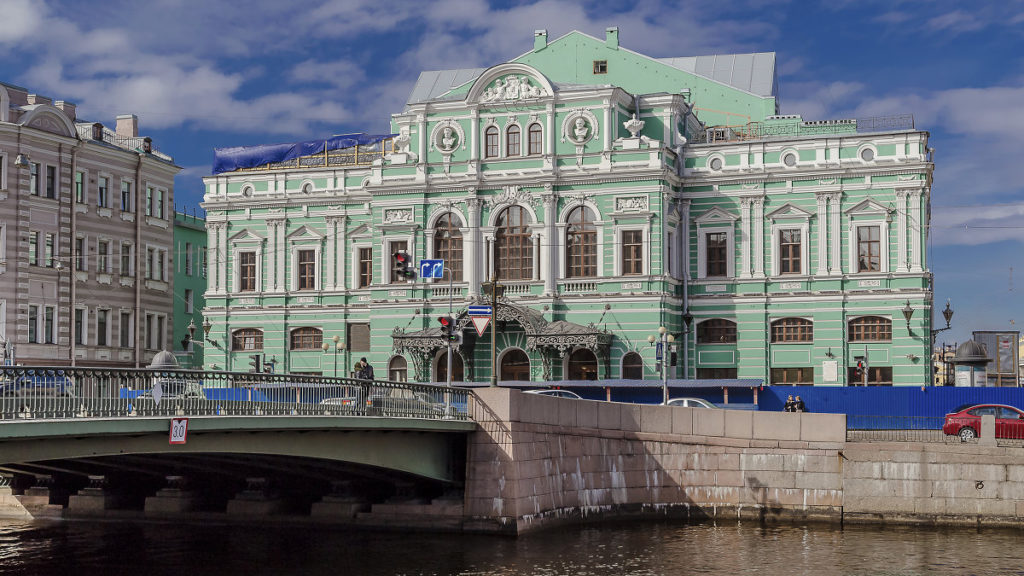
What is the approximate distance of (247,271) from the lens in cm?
6575

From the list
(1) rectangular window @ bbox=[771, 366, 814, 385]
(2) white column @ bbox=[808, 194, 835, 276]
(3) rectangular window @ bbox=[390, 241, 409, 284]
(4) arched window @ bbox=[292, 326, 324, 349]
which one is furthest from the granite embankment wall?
(4) arched window @ bbox=[292, 326, 324, 349]

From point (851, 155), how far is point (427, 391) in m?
30.5

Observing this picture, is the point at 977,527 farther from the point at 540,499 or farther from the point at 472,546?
the point at 472,546

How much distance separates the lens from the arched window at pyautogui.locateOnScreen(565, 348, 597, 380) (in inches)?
2265

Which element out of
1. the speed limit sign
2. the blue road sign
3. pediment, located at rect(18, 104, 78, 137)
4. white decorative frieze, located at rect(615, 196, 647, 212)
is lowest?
the speed limit sign

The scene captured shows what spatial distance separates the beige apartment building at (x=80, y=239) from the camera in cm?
5688

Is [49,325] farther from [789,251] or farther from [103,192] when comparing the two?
[789,251]

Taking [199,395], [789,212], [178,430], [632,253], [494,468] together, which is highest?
[789,212]

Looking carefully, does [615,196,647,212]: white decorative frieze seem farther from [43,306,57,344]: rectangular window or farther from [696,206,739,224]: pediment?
[43,306,57,344]: rectangular window

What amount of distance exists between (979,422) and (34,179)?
41.0m

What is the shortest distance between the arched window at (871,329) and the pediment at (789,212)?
509 centimetres

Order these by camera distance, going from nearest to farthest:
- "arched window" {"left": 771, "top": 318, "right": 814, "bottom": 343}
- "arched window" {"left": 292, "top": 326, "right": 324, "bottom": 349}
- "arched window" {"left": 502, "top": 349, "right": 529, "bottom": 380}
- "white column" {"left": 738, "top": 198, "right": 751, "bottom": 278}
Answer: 1. "arched window" {"left": 771, "top": 318, "right": 814, "bottom": 343}
2. "white column" {"left": 738, "top": 198, "right": 751, "bottom": 278}
3. "arched window" {"left": 502, "top": 349, "right": 529, "bottom": 380}
4. "arched window" {"left": 292, "top": 326, "right": 324, "bottom": 349}

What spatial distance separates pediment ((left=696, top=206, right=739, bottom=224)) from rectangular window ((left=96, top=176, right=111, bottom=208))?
92.4 ft

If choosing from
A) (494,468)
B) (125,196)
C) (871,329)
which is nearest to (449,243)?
(125,196)
